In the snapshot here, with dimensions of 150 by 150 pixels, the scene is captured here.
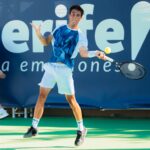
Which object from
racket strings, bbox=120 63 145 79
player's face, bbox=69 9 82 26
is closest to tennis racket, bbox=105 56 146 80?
racket strings, bbox=120 63 145 79

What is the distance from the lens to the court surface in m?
6.06

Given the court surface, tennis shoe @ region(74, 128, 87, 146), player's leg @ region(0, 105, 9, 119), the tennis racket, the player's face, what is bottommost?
player's leg @ region(0, 105, 9, 119)

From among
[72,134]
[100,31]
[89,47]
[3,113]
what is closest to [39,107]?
[72,134]

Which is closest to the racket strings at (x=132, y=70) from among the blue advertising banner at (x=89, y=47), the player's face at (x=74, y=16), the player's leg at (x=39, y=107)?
the player's face at (x=74, y=16)

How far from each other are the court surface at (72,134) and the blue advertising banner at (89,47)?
12.4 inches

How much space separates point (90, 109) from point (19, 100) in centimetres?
119

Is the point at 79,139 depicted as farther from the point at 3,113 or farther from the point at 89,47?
the point at 3,113

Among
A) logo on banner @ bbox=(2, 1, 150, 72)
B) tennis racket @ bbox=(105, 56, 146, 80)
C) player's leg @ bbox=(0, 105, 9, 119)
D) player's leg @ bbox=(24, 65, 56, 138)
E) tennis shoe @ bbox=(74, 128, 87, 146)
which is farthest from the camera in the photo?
player's leg @ bbox=(0, 105, 9, 119)

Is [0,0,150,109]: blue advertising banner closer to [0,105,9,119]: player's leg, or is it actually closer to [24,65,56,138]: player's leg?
[0,105,9,119]: player's leg

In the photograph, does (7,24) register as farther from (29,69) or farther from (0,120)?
(0,120)

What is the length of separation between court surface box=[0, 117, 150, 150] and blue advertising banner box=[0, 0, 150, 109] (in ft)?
1.03

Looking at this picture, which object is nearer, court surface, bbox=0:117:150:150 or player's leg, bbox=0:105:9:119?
court surface, bbox=0:117:150:150

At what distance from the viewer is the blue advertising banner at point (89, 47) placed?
8406 mm

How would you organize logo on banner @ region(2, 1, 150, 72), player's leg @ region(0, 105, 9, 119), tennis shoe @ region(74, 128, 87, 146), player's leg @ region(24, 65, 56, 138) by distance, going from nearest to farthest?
tennis shoe @ region(74, 128, 87, 146) < player's leg @ region(24, 65, 56, 138) < logo on banner @ region(2, 1, 150, 72) < player's leg @ region(0, 105, 9, 119)
